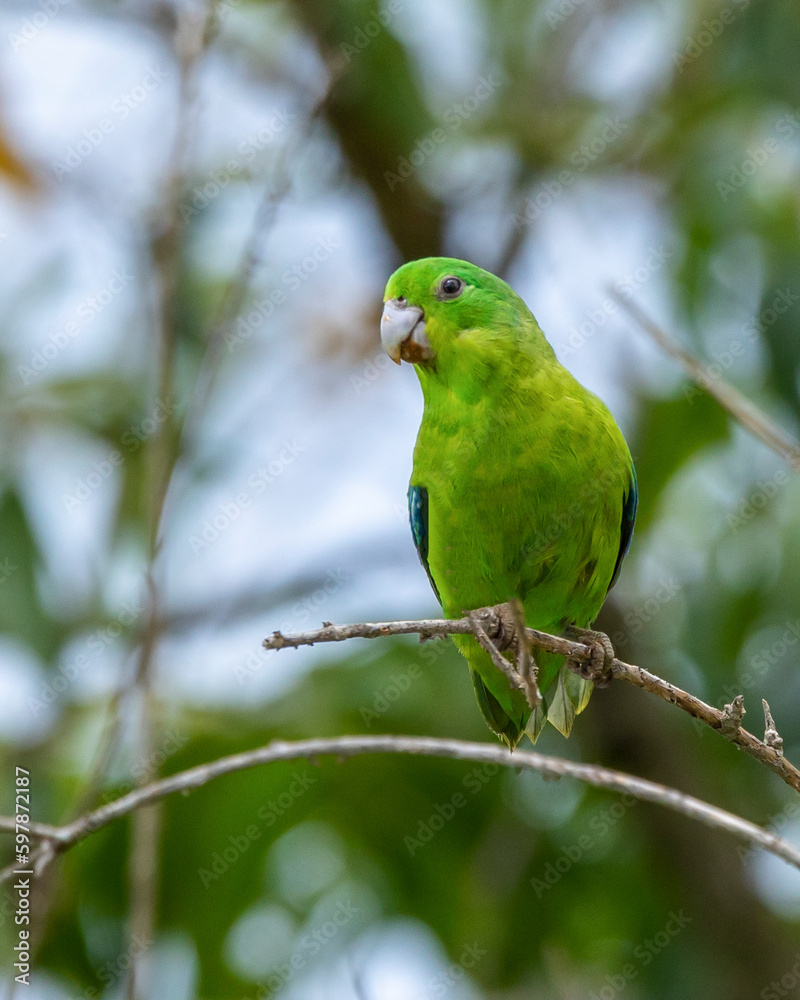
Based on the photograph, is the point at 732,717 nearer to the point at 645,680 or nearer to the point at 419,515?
the point at 645,680

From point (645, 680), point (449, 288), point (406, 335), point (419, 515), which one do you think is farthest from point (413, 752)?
point (449, 288)

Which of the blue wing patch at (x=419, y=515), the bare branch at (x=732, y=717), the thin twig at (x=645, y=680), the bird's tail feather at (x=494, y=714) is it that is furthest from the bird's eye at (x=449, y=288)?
the bare branch at (x=732, y=717)

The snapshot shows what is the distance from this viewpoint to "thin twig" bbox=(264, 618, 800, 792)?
7.11ft

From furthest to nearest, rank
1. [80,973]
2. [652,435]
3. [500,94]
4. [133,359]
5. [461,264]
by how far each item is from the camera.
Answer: [500,94] < [133,359] < [652,435] < [80,973] < [461,264]

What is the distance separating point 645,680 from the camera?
2436 mm

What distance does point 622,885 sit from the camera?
5203 mm

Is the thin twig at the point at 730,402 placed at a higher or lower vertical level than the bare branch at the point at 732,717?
higher

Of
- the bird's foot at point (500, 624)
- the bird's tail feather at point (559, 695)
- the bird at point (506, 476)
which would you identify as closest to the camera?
the bird's foot at point (500, 624)

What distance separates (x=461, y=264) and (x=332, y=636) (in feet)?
6.19

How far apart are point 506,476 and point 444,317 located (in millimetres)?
641

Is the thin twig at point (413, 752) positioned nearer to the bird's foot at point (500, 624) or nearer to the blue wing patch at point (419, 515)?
the bird's foot at point (500, 624)

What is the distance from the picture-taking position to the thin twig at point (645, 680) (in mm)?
2166

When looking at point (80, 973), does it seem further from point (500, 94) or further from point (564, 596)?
point (500, 94)

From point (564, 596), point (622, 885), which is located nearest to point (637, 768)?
point (622, 885)
